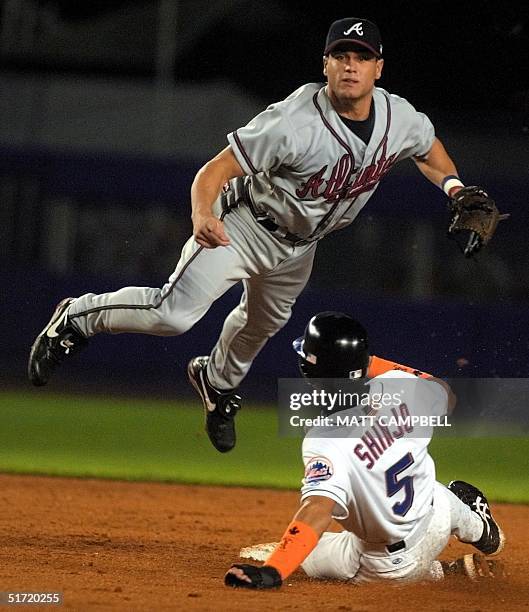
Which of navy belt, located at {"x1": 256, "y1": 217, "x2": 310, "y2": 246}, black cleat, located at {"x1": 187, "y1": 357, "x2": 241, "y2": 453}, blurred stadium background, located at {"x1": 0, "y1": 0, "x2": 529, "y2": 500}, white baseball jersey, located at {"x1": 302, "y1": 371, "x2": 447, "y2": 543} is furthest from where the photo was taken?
blurred stadium background, located at {"x1": 0, "y1": 0, "x2": 529, "y2": 500}

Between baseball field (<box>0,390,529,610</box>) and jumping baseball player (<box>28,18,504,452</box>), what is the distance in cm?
105

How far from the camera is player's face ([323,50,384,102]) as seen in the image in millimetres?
4738

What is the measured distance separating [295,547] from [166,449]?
5.31 m

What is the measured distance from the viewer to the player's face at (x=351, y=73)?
4.74 meters

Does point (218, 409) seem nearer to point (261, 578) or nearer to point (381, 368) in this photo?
point (381, 368)

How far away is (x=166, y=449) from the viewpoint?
29.3 ft

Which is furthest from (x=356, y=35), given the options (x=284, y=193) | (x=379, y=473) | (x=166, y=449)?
(x=166, y=449)

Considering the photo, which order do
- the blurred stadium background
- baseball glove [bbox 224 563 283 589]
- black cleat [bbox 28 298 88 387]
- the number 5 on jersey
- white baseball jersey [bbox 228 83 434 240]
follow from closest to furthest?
baseball glove [bbox 224 563 283 589] → the number 5 on jersey → white baseball jersey [bbox 228 83 434 240] → black cleat [bbox 28 298 88 387] → the blurred stadium background

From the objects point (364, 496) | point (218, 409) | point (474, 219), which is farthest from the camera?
point (218, 409)

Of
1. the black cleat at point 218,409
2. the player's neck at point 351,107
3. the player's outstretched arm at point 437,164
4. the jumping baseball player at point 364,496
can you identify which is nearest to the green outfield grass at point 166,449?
the black cleat at point 218,409

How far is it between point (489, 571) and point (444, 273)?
10.2m

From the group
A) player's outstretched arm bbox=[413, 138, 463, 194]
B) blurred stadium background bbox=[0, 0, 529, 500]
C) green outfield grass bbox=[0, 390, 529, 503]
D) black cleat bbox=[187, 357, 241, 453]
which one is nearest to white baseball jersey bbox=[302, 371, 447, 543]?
player's outstretched arm bbox=[413, 138, 463, 194]

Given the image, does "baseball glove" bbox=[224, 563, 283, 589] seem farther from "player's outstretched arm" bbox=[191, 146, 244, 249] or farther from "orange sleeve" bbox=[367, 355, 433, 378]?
"player's outstretched arm" bbox=[191, 146, 244, 249]

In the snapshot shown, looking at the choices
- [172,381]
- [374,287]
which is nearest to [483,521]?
[172,381]
